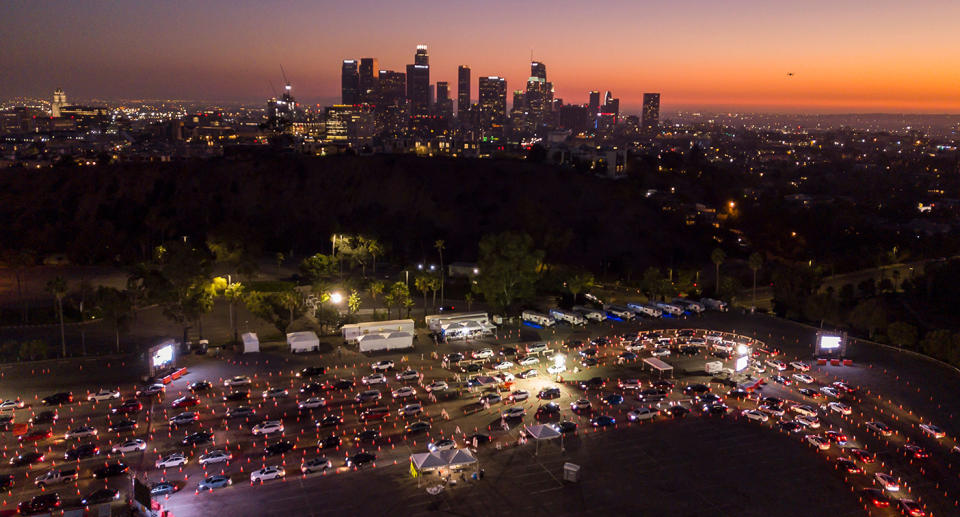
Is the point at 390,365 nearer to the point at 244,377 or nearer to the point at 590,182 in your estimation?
the point at 244,377

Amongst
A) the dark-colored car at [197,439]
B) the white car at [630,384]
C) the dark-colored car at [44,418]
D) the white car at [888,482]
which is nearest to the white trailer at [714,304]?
the white car at [630,384]

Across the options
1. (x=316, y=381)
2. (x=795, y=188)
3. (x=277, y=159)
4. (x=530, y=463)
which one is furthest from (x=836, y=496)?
(x=795, y=188)

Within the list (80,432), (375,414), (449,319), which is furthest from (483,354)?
(80,432)

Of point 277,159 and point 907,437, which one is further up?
point 277,159

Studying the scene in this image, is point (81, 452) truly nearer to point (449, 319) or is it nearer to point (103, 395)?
point (103, 395)

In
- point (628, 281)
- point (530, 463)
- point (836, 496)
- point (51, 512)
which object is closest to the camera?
point (51, 512)

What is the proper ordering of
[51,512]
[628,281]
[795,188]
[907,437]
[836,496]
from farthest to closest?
[795,188], [628,281], [907,437], [836,496], [51,512]
